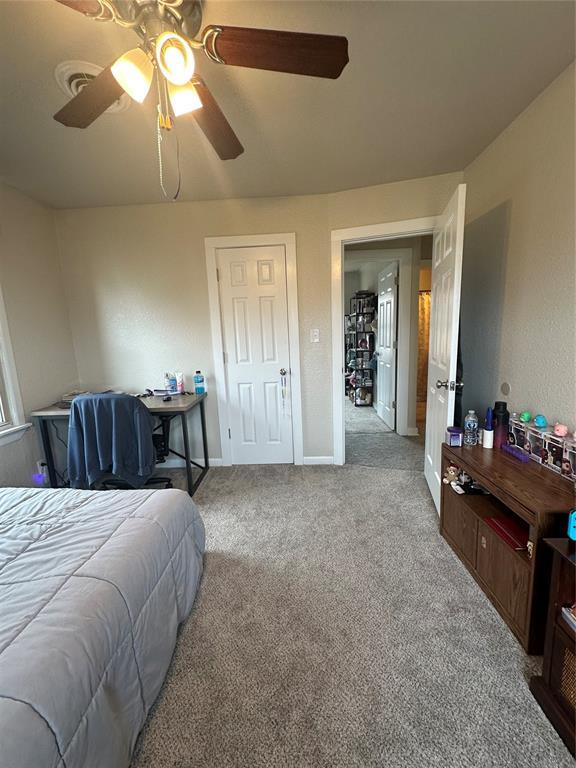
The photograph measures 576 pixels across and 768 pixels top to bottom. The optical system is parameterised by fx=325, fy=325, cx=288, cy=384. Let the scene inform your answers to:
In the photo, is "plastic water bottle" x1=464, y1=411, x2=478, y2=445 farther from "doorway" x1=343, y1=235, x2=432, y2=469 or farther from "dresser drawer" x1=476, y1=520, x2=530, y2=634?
"doorway" x1=343, y1=235, x2=432, y2=469

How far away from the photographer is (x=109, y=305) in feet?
10.2

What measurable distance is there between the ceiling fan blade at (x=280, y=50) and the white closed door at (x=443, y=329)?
113 cm

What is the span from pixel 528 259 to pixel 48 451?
12.0 feet

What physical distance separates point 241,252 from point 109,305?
1.37m

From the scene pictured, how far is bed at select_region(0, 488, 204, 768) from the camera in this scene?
0.72m

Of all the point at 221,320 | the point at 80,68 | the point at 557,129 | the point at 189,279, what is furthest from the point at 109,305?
the point at 557,129

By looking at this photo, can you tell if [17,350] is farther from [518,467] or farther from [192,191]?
[518,467]

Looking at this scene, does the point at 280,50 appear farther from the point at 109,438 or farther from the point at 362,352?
the point at 362,352

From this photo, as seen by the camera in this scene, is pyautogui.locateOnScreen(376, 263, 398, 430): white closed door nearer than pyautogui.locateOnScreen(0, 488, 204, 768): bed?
No

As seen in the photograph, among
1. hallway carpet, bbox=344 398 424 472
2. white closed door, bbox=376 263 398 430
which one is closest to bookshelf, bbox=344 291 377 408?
white closed door, bbox=376 263 398 430

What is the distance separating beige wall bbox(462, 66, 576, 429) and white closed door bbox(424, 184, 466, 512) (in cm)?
26

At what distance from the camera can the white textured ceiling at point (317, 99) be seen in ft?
4.01

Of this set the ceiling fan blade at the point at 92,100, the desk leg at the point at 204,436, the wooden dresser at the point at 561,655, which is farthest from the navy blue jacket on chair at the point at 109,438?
the wooden dresser at the point at 561,655

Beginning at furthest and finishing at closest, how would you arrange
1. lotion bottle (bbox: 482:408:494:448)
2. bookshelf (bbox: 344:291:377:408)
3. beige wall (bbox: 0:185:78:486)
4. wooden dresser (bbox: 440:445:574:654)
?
bookshelf (bbox: 344:291:377:408) < beige wall (bbox: 0:185:78:486) < lotion bottle (bbox: 482:408:494:448) < wooden dresser (bbox: 440:445:574:654)
